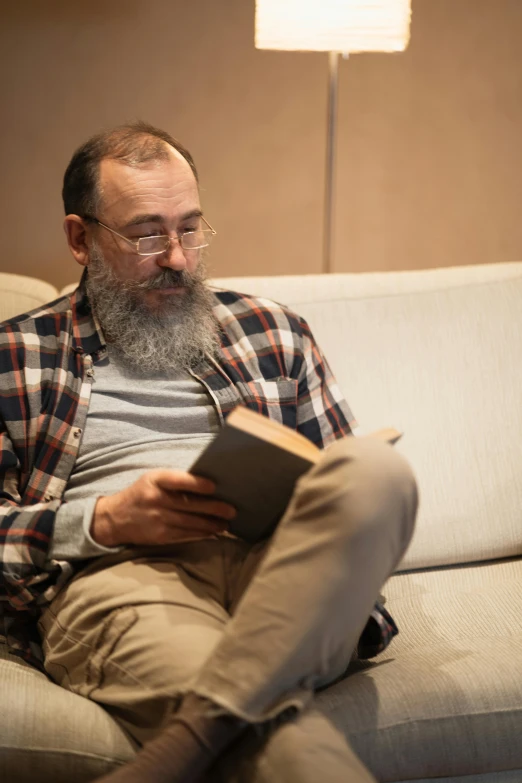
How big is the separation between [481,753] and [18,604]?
2.55ft

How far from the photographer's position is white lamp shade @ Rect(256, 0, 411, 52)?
7.36ft

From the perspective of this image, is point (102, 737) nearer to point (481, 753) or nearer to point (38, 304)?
point (481, 753)

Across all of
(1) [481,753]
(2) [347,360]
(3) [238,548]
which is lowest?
(1) [481,753]

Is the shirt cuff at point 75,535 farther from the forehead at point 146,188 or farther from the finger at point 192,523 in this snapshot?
the forehead at point 146,188

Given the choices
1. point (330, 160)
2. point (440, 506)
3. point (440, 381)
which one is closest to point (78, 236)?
point (440, 381)

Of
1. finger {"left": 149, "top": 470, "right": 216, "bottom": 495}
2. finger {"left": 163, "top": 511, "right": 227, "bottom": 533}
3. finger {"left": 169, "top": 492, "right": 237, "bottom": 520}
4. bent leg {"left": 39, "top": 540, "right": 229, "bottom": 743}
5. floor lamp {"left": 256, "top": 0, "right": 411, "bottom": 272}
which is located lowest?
bent leg {"left": 39, "top": 540, "right": 229, "bottom": 743}

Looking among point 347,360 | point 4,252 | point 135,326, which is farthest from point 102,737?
point 4,252

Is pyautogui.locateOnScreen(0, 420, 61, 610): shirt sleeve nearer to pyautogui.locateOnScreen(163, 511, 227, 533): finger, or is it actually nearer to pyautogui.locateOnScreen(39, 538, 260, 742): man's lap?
pyautogui.locateOnScreen(39, 538, 260, 742): man's lap

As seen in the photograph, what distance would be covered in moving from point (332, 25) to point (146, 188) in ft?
2.80

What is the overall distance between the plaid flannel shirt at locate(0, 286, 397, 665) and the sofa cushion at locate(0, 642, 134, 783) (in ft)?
0.81

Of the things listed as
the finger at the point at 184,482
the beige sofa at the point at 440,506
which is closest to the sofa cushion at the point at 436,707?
the beige sofa at the point at 440,506

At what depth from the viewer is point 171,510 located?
138 cm

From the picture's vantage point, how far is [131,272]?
5.75 feet

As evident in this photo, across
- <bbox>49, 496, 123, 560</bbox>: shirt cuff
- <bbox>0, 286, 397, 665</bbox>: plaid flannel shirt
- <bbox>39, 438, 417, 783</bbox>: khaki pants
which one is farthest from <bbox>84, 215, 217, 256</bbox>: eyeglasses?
<bbox>39, 438, 417, 783</bbox>: khaki pants
